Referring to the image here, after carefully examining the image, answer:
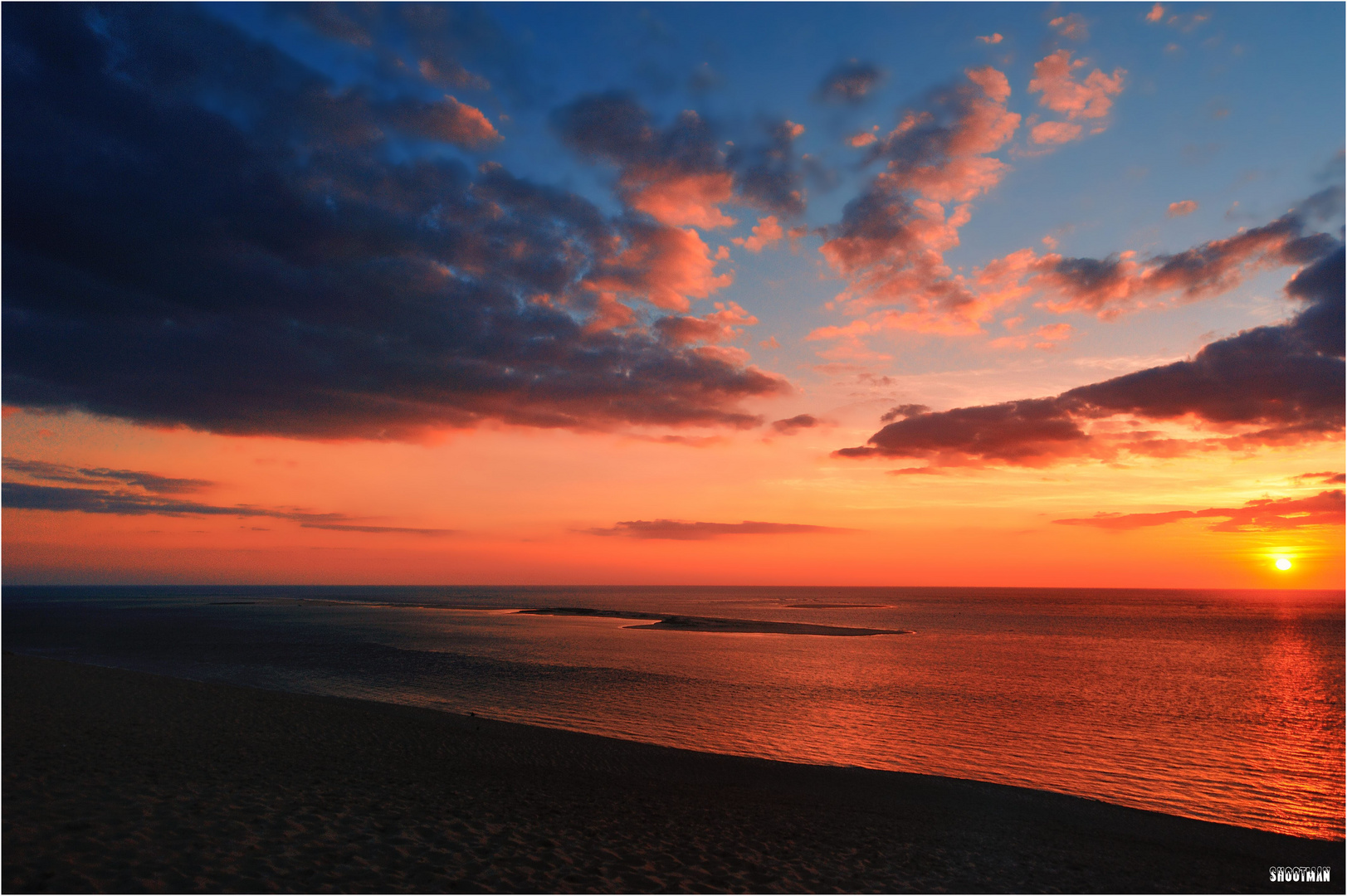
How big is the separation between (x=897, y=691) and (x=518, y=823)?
32.4m

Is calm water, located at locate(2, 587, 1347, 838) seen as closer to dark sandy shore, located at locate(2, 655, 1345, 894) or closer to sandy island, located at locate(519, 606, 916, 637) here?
dark sandy shore, located at locate(2, 655, 1345, 894)

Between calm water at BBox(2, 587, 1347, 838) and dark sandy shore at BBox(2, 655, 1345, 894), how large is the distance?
4008 mm

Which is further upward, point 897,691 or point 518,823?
point 518,823

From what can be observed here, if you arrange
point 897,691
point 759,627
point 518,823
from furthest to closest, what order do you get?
1. point 759,627
2. point 897,691
3. point 518,823

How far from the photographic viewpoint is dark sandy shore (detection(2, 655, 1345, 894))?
1189 centimetres

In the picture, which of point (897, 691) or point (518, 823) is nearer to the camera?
point (518, 823)

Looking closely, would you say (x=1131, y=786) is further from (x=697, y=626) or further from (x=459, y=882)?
(x=697, y=626)

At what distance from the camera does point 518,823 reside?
618 inches

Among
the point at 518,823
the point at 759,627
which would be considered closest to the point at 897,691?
the point at 518,823

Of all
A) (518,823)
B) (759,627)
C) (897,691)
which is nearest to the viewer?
(518,823)

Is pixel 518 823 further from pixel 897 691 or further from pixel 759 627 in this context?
pixel 759 627

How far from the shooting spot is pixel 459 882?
11.7 meters

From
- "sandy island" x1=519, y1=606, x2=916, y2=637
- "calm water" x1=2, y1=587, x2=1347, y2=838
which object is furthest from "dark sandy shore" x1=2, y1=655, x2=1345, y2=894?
"sandy island" x1=519, y1=606, x2=916, y2=637

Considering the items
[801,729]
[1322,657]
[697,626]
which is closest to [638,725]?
[801,729]
